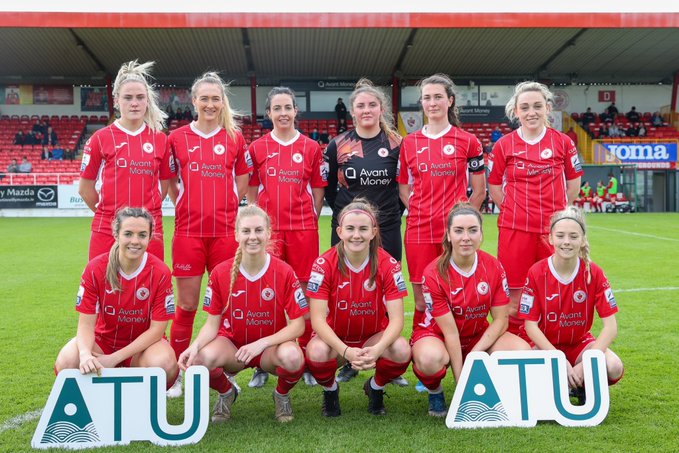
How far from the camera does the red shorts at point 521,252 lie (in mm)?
3689

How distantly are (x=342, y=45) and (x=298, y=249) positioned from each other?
57.9 ft

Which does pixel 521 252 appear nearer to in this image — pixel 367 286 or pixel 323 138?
pixel 367 286

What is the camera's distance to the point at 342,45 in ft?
66.7

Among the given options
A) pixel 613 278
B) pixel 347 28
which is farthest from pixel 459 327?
pixel 347 28

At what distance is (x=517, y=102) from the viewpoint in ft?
12.1

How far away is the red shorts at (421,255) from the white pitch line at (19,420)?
2044 mm

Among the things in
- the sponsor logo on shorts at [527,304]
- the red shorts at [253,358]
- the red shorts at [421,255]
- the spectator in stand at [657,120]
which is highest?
the spectator in stand at [657,120]

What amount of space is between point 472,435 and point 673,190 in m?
22.0

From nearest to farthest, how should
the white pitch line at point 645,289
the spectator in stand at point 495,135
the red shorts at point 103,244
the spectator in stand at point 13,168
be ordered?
the red shorts at point 103,244, the white pitch line at point 645,289, the spectator in stand at point 13,168, the spectator in stand at point 495,135

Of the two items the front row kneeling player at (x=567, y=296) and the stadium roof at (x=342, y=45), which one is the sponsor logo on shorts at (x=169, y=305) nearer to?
the front row kneeling player at (x=567, y=296)

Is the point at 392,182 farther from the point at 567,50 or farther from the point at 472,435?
the point at 567,50

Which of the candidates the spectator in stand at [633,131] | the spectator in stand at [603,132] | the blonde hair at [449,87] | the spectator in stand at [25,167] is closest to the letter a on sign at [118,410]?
the blonde hair at [449,87]

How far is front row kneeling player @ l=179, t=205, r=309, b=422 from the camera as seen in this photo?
2.96 metres

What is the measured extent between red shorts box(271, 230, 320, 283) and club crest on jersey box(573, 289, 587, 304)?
143 centimetres
